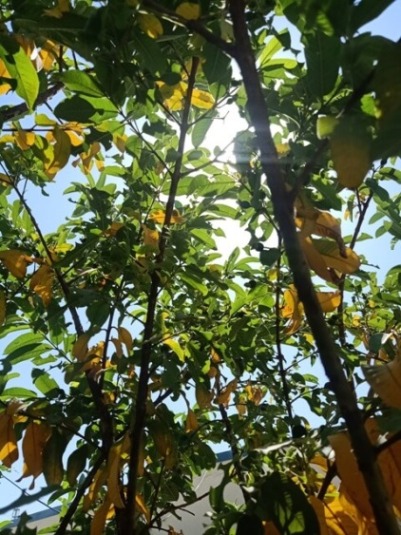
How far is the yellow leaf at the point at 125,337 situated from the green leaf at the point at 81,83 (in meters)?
0.51

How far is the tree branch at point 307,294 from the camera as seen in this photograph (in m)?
0.41

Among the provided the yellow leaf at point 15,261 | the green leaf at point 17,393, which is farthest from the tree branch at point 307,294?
the green leaf at point 17,393

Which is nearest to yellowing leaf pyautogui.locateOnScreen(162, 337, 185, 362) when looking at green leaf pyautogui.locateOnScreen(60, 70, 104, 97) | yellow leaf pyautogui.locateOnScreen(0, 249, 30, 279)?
yellow leaf pyautogui.locateOnScreen(0, 249, 30, 279)

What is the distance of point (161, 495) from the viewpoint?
1.22 m

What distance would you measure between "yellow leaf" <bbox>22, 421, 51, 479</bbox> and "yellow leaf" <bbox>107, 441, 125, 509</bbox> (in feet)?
0.50

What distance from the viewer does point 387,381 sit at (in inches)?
19.0

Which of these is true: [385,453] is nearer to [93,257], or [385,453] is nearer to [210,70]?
[210,70]

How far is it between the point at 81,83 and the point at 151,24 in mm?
235

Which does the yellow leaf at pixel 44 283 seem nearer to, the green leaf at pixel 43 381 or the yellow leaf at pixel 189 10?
the green leaf at pixel 43 381

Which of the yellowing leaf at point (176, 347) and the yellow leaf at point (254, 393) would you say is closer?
the yellowing leaf at point (176, 347)

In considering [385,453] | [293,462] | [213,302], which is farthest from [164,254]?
[385,453]

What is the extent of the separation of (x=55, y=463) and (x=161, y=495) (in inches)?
13.2

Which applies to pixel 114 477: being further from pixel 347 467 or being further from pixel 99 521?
pixel 347 467

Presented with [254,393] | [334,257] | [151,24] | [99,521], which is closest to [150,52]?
[151,24]
